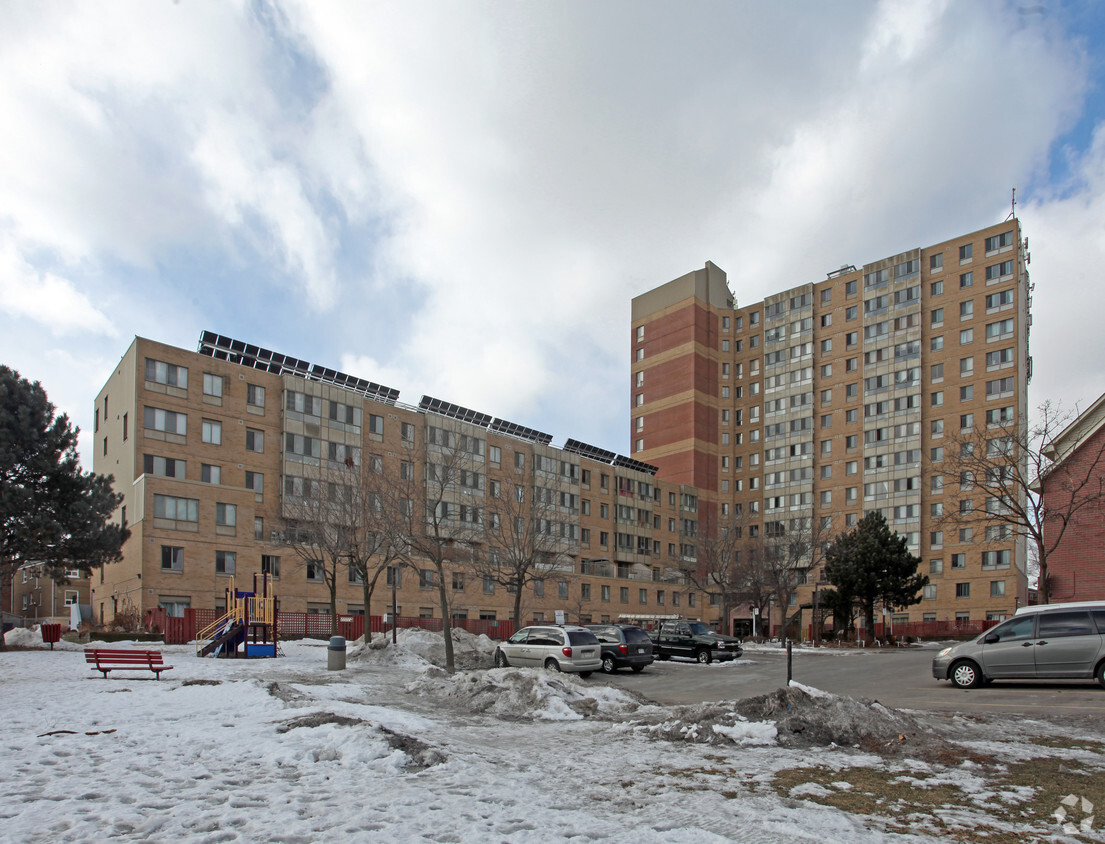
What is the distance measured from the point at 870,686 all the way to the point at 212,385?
46744 mm

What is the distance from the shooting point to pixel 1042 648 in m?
16.9

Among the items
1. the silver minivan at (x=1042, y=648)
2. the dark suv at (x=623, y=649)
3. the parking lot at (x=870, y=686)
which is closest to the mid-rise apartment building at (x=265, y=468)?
the dark suv at (x=623, y=649)

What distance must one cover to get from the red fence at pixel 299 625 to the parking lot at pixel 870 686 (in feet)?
58.9

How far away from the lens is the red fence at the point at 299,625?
1431 inches

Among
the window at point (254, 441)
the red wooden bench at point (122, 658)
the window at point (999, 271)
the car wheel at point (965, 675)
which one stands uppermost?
the window at point (999, 271)

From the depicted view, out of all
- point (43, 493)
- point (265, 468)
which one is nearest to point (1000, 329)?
point (265, 468)

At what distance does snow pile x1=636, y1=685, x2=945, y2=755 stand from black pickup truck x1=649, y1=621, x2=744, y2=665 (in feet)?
69.5

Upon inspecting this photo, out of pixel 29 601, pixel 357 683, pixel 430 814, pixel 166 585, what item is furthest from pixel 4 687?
pixel 29 601

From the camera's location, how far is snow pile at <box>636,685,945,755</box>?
1036cm

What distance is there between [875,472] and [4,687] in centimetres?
7796

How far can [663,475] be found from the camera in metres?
96.0

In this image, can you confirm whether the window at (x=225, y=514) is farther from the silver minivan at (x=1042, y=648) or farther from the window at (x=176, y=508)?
the silver minivan at (x=1042, y=648)

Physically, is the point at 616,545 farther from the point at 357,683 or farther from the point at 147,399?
the point at 357,683

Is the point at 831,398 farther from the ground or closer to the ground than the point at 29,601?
farther from the ground
